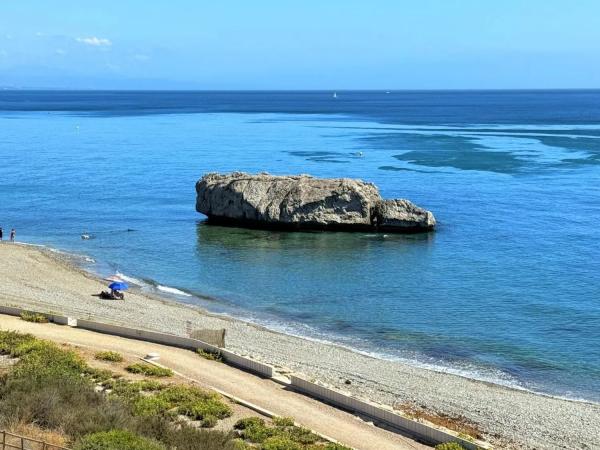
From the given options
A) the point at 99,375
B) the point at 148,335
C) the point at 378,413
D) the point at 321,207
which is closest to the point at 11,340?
the point at 99,375

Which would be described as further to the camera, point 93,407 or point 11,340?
point 11,340

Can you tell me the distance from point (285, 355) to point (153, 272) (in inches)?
776

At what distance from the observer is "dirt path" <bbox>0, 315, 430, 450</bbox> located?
24.7 meters

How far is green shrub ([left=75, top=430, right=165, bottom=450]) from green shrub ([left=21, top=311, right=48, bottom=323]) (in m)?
17.8

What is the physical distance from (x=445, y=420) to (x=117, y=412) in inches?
467

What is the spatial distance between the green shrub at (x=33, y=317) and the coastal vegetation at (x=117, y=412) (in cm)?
707

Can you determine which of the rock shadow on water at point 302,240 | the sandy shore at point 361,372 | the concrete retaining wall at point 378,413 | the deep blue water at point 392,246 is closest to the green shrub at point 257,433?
the concrete retaining wall at point 378,413

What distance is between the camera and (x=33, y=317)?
1453 inches

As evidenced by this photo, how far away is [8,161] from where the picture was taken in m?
107

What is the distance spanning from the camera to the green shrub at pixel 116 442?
19266 mm

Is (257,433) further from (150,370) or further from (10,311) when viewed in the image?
(10,311)

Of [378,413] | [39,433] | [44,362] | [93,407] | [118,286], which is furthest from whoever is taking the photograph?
[118,286]

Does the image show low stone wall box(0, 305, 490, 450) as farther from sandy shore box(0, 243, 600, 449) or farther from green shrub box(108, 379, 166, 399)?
green shrub box(108, 379, 166, 399)

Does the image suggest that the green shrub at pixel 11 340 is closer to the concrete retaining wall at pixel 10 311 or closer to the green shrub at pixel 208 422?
the concrete retaining wall at pixel 10 311
